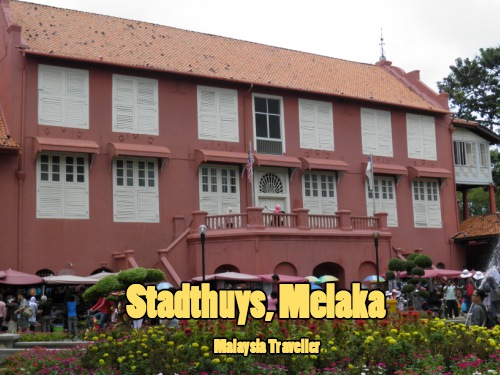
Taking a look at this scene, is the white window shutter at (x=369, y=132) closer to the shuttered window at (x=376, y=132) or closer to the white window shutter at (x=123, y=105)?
the shuttered window at (x=376, y=132)

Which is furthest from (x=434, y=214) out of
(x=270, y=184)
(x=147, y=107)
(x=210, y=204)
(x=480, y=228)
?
(x=147, y=107)

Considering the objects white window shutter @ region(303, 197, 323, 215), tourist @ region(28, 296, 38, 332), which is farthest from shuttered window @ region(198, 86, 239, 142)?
tourist @ region(28, 296, 38, 332)

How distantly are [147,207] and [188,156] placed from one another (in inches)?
104

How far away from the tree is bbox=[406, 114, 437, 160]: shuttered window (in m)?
15.8

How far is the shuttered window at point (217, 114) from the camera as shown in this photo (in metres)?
29.3

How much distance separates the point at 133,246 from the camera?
2691cm

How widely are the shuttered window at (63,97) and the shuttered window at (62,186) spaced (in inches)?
48.6

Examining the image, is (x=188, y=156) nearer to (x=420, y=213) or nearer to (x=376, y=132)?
(x=376, y=132)

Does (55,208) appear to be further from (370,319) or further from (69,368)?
(370,319)

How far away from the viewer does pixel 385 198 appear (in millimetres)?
33625

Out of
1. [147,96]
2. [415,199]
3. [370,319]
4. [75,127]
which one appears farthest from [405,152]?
[370,319]

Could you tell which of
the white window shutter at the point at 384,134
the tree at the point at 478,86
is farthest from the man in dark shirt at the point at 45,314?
the tree at the point at 478,86

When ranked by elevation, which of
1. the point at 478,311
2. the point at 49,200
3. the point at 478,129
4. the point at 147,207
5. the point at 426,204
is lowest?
the point at 478,311

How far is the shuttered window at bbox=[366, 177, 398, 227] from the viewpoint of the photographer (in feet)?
109
